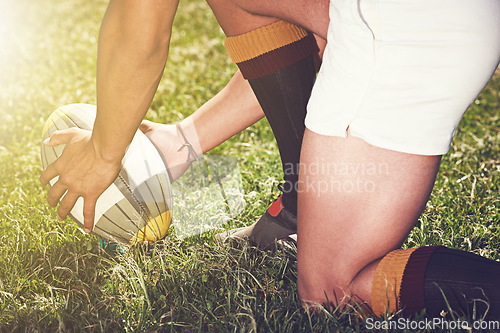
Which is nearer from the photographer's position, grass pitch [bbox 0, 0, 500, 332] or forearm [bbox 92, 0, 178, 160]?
forearm [bbox 92, 0, 178, 160]

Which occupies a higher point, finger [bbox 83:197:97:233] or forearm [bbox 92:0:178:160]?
forearm [bbox 92:0:178:160]

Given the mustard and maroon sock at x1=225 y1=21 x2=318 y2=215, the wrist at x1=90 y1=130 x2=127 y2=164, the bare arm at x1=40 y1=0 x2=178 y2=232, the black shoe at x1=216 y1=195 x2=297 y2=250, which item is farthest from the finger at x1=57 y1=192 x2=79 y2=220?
the mustard and maroon sock at x1=225 y1=21 x2=318 y2=215

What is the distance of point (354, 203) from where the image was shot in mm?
1488

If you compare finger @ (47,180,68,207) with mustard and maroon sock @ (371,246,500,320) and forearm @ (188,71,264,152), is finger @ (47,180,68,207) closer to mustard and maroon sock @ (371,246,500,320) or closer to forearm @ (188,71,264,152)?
forearm @ (188,71,264,152)

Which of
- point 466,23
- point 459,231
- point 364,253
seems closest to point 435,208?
point 459,231

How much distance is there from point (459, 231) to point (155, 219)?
1.32 meters

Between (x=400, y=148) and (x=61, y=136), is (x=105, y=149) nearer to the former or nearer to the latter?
(x=61, y=136)

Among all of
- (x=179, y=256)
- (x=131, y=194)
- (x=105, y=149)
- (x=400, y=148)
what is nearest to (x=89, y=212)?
(x=131, y=194)

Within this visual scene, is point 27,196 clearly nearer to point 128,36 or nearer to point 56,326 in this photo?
point 56,326

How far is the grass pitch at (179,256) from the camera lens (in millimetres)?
1717

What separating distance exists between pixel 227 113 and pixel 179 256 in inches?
26.2

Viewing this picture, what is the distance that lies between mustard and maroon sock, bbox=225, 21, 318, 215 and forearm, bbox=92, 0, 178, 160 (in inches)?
16.1

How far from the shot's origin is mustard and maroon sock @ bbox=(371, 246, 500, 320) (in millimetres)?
1465

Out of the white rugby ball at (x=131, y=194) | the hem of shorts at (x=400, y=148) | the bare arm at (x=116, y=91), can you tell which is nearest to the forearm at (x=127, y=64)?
the bare arm at (x=116, y=91)
